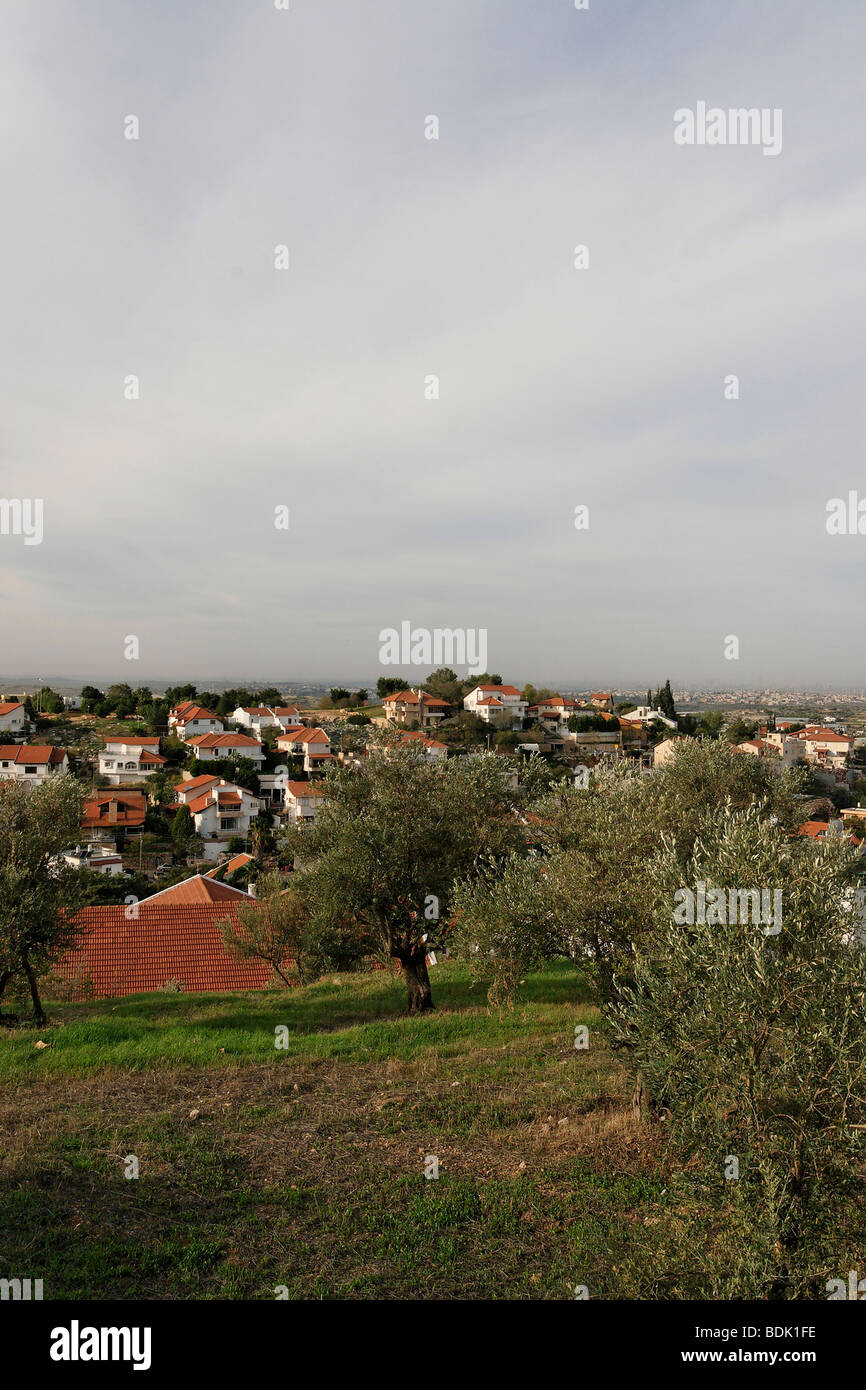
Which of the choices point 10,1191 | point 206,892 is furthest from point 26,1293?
point 206,892

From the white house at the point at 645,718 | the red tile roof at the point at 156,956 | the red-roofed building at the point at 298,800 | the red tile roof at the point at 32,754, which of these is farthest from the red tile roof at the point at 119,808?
the white house at the point at 645,718

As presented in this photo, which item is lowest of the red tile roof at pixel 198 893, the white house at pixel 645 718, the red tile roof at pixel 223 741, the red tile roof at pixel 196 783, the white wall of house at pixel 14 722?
the red tile roof at pixel 196 783

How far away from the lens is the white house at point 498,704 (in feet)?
369

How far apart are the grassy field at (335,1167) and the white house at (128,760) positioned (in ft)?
245

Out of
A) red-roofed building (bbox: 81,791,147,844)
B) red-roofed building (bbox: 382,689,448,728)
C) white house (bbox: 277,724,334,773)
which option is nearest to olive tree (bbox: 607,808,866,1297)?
red-roofed building (bbox: 81,791,147,844)

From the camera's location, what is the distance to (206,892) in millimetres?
31453

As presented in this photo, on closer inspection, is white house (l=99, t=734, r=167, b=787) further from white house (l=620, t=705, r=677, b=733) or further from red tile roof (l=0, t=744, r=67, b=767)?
white house (l=620, t=705, r=677, b=733)

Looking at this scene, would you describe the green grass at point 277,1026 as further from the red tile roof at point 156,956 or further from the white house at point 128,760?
the white house at point 128,760

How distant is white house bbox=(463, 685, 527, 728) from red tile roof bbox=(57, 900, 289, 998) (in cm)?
8594

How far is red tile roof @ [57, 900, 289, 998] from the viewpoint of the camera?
78.9ft

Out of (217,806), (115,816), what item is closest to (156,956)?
(115,816)
